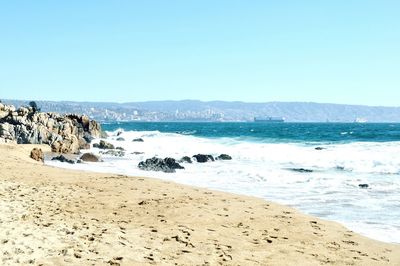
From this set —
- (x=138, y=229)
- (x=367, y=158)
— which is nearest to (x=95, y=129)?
(x=367, y=158)

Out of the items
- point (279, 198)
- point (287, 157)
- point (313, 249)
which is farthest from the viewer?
point (287, 157)

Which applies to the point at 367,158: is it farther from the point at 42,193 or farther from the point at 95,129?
the point at 95,129

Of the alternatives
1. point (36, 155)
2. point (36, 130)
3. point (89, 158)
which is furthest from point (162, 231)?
point (36, 130)

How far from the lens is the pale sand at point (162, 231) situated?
8.30m

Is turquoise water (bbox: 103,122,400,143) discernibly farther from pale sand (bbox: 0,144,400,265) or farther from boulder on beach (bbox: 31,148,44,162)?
pale sand (bbox: 0,144,400,265)

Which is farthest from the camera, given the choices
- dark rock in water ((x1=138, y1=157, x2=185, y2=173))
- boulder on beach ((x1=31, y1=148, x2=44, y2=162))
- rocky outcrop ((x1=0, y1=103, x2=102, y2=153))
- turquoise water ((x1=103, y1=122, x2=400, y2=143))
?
turquoise water ((x1=103, y1=122, x2=400, y2=143))

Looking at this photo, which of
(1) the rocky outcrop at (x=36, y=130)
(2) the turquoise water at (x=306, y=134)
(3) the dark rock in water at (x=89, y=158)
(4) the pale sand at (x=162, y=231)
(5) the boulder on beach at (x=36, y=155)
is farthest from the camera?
(2) the turquoise water at (x=306, y=134)

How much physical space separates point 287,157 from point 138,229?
31.4 meters

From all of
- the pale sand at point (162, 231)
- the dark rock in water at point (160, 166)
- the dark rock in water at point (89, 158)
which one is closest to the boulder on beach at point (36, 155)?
the dark rock in water at point (89, 158)

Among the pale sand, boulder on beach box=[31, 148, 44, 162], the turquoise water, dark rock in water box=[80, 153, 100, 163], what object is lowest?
the turquoise water

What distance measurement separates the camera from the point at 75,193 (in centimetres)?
1409

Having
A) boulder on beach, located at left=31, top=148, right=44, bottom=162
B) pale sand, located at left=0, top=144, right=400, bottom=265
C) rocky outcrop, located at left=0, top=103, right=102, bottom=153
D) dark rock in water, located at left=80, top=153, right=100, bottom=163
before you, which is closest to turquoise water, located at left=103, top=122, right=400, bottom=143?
rocky outcrop, located at left=0, top=103, right=102, bottom=153

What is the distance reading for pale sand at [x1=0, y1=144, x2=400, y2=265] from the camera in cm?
830

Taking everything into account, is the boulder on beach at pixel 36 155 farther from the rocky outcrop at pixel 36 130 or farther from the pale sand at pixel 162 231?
the pale sand at pixel 162 231
